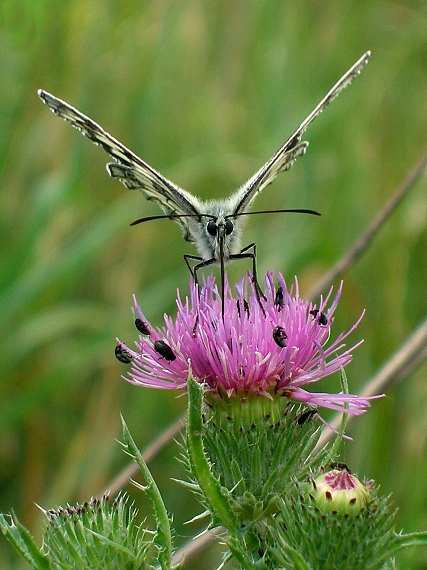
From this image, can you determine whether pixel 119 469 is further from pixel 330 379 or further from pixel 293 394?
pixel 293 394

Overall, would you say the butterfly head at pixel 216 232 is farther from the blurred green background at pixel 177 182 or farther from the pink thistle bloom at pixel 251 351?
the blurred green background at pixel 177 182

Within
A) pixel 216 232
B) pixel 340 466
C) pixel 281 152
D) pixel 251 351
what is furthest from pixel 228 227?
pixel 340 466

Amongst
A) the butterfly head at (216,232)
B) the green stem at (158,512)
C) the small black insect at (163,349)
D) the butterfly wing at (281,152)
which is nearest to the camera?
the green stem at (158,512)

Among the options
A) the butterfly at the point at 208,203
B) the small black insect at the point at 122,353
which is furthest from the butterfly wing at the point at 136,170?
the small black insect at the point at 122,353

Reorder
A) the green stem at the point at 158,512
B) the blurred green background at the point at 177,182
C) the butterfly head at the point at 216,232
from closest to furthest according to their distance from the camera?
the green stem at the point at 158,512 → the butterfly head at the point at 216,232 → the blurred green background at the point at 177,182

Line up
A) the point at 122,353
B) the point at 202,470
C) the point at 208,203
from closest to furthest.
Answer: the point at 202,470
the point at 122,353
the point at 208,203

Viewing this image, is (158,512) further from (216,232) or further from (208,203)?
(208,203)
